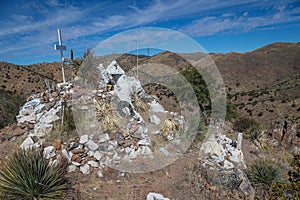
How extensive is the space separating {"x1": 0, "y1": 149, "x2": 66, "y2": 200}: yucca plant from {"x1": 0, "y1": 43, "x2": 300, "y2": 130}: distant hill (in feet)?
17.2

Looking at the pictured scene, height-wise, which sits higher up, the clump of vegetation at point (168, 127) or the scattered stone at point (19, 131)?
the scattered stone at point (19, 131)

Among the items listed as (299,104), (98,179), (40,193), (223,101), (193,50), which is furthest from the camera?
(299,104)

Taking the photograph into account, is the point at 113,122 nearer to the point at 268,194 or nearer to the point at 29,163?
the point at 29,163

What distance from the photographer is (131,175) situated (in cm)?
491

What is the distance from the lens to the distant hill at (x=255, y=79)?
68.4ft

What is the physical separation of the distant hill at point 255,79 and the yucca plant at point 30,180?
17.2ft

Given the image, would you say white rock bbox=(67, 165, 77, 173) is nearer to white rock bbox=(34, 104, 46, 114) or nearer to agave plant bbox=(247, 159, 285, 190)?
white rock bbox=(34, 104, 46, 114)

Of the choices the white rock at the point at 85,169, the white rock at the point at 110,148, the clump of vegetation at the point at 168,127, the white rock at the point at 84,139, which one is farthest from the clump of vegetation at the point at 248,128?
the white rock at the point at 85,169

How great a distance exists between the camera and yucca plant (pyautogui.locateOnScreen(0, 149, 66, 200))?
140 inches

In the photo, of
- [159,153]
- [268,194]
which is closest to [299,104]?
[268,194]

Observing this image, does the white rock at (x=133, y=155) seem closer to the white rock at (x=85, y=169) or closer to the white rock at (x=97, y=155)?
the white rock at (x=97, y=155)

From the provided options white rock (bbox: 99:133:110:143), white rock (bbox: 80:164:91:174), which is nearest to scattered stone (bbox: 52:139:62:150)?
white rock (bbox: 80:164:91:174)

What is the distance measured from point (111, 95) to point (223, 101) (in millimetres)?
6064

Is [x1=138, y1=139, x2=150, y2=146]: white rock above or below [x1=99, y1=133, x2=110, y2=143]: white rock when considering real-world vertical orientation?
below
